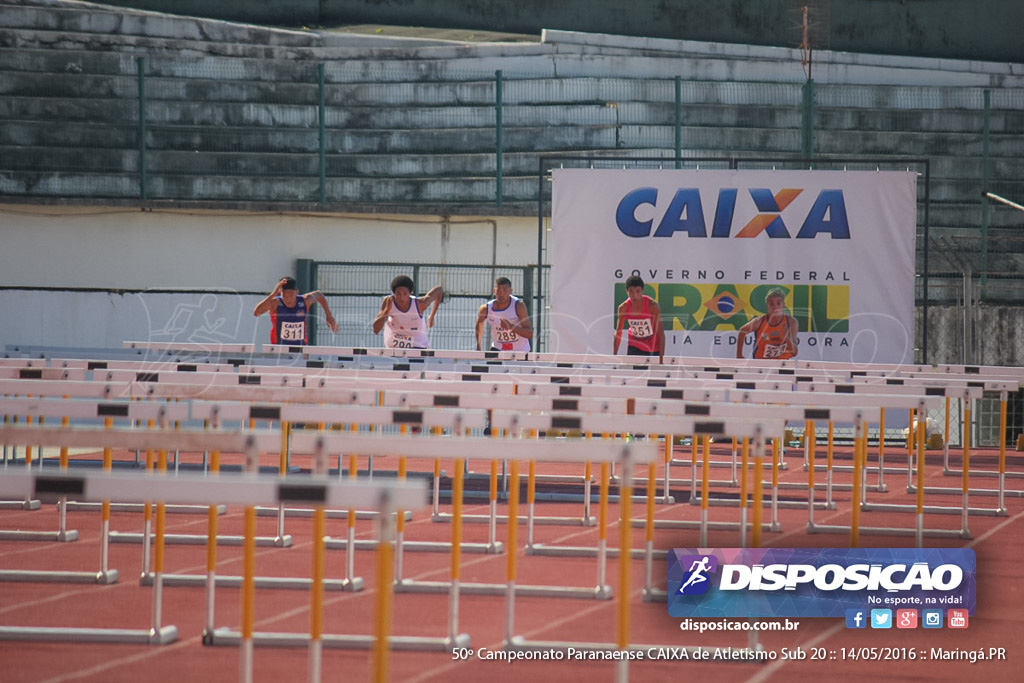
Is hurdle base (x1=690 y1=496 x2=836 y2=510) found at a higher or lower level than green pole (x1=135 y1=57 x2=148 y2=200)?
lower

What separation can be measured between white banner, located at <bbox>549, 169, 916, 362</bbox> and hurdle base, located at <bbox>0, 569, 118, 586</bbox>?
1070 centimetres

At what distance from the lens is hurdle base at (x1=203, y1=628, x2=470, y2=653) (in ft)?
21.8

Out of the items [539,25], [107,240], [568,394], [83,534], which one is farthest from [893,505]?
[539,25]

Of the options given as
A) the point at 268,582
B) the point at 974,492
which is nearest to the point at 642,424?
the point at 268,582

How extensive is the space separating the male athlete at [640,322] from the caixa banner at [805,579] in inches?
363

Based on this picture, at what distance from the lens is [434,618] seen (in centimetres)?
734

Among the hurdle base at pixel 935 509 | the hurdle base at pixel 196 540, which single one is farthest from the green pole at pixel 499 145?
the hurdle base at pixel 196 540

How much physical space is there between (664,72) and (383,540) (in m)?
25.2

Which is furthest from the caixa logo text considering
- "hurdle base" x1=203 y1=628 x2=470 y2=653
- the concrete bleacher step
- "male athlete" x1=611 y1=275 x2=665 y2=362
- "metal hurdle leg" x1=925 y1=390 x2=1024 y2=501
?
the concrete bleacher step

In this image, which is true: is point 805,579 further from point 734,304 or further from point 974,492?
point 734,304

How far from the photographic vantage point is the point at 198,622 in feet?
23.6

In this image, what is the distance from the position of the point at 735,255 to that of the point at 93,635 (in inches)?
505

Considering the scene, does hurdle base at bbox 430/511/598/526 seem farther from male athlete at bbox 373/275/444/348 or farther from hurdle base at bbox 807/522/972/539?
male athlete at bbox 373/275/444/348

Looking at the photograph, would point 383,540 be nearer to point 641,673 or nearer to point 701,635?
point 641,673
